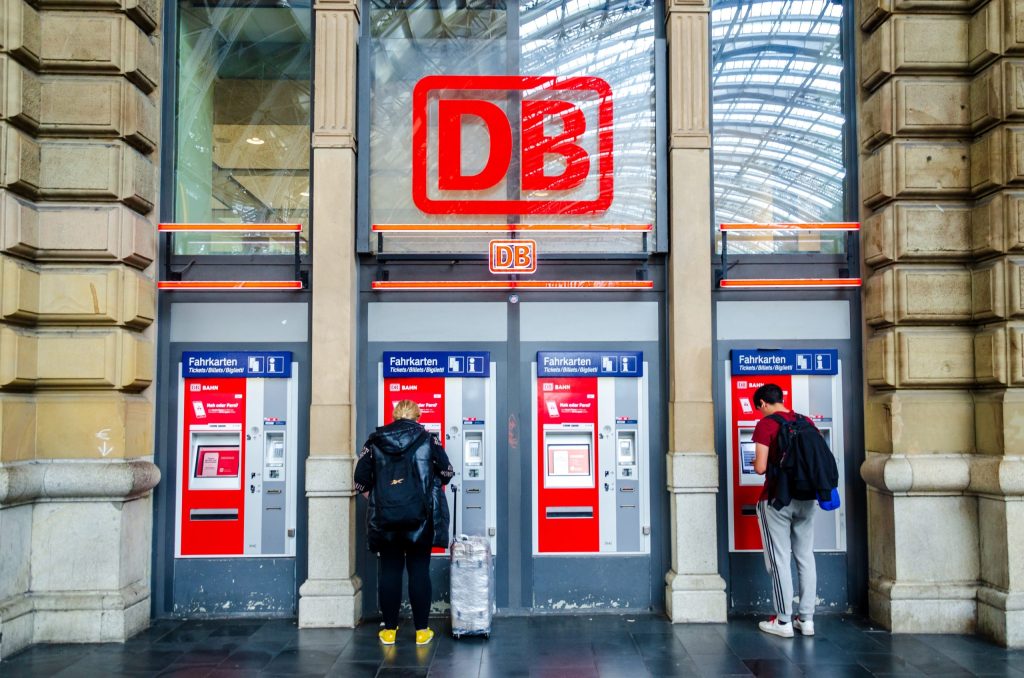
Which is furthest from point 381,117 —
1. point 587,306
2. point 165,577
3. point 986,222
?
point 986,222

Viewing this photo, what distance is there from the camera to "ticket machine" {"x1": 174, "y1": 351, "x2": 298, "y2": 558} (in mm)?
6293

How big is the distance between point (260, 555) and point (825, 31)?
21.5 feet

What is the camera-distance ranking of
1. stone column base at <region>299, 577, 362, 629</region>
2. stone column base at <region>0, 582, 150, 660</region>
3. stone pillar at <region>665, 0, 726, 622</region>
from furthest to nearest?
stone pillar at <region>665, 0, 726, 622</region> < stone column base at <region>299, 577, 362, 629</region> < stone column base at <region>0, 582, 150, 660</region>

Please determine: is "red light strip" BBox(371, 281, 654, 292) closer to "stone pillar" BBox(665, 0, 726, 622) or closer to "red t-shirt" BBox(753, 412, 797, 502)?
"stone pillar" BBox(665, 0, 726, 622)

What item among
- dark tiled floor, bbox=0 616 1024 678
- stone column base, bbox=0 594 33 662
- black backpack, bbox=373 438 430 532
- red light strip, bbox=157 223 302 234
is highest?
red light strip, bbox=157 223 302 234

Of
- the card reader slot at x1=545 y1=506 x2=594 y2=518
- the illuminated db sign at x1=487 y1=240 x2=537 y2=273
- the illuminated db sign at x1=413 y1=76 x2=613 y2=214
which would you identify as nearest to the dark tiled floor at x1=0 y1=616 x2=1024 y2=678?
the card reader slot at x1=545 y1=506 x2=594 y2=518

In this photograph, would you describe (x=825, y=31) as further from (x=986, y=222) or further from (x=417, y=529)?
(x=417, y=529)

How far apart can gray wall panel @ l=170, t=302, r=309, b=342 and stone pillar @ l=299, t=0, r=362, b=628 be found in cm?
30

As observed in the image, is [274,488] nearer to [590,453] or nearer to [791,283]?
[590,453]

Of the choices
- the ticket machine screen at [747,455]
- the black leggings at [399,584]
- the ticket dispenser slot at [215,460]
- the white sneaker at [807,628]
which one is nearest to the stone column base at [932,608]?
the white sneaker at [807,628]

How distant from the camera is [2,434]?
5.40 metres

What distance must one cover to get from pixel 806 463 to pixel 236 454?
441 cm

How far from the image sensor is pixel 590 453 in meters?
6.38

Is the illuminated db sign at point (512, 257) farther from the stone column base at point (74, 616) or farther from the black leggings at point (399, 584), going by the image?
the stone column base at point (74, 616)
